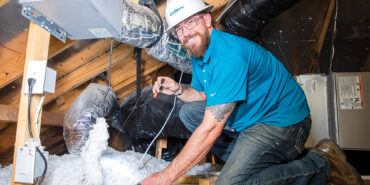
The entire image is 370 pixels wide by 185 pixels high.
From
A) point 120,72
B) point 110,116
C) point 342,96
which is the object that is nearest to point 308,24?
point 342,96

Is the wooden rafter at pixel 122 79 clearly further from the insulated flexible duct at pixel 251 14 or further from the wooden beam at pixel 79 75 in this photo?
the insulated flexible duct at pixel 251 14

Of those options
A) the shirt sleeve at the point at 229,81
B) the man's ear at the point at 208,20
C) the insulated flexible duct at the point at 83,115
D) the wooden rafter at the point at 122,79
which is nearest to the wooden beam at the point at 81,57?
the insulated flexible duct at the point at 83,115

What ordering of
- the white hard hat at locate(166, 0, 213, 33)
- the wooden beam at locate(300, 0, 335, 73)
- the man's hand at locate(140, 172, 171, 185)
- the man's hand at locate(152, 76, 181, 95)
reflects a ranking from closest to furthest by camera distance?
the man's hand at locate(140, 172, 171, 185) < the white hard hat at locate(166, 0, 213, 33) < the man's hand at locate(152, 76, 181, 95) < the wooden beam at locate(300, 0, 335, 73)

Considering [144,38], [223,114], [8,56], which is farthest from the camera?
[144,38]

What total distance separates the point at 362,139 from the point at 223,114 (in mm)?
1501

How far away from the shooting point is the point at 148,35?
1.38m

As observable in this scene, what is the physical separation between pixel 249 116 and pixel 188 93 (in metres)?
0.49

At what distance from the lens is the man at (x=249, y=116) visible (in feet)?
3.06

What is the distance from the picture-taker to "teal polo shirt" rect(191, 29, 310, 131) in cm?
94

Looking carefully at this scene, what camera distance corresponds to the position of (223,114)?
0.93 meters

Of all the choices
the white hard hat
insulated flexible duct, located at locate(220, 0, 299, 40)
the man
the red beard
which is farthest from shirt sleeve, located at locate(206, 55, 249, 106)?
insulated flexible duct, located at locate(220, 0, 299, 40)

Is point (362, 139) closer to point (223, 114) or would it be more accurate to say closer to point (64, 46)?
point (223, 114)

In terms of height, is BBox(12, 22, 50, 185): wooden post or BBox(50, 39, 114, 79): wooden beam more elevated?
BBox(50, 39, 114, 79): wooden beam

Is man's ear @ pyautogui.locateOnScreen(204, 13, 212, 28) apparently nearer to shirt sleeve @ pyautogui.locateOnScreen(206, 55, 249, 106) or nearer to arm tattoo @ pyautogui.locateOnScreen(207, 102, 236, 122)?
shirt sleeve @ pyautogui.locateOnScreen(206, 55, 249, 106)
